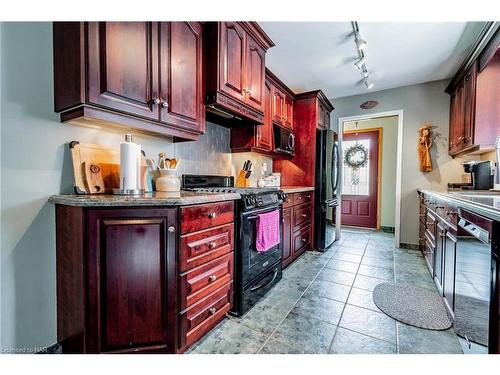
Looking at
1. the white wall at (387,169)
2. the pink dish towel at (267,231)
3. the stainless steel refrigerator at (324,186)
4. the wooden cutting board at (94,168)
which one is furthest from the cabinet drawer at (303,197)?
the white wall at (387,169)

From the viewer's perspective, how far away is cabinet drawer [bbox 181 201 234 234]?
1238 mm

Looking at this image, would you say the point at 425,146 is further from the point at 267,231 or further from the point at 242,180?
the point at 267,231

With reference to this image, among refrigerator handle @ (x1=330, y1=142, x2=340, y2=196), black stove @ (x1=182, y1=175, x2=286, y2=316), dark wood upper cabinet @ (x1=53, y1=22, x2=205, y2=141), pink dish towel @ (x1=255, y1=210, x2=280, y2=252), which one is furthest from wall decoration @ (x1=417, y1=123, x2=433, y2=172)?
dark wood upper cabinet @ (x1=53, y1=22, x2=205, y2=141)

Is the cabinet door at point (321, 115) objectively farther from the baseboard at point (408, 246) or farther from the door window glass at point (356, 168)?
the baseboard at point (408, 246)

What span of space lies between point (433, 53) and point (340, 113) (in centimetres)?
152

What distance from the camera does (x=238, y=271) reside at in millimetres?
1667

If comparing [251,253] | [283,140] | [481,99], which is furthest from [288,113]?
[251,253]

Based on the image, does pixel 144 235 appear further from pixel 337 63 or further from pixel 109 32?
pixel 337 63

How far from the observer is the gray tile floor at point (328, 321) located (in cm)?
135

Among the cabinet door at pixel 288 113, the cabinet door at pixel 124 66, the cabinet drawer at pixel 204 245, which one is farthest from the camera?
the cabinet door at pixel 288 113

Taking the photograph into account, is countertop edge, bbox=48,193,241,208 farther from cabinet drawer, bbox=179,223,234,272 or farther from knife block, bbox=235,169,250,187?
knife block, bbox=235,169,250,187

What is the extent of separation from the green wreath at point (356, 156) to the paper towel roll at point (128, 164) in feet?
15.7

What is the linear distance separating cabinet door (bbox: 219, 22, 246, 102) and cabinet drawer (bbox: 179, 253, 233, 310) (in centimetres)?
134

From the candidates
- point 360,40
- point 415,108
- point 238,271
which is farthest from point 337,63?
point 238,271
